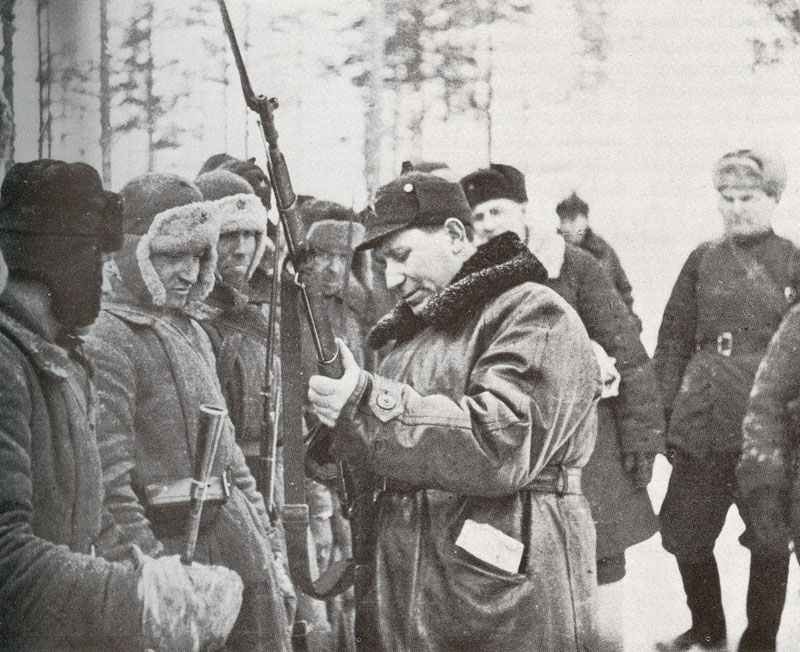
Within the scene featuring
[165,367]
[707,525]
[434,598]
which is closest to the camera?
[434,598]

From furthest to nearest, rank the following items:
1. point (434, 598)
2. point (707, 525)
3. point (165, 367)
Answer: point (707, 525), point (165, 367), point (434, 598)

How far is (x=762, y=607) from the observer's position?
369 centimetres

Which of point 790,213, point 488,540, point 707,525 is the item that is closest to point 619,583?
point 707,525

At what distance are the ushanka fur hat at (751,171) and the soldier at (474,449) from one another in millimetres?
807

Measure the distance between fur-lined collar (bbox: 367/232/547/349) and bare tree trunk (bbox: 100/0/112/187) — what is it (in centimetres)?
104

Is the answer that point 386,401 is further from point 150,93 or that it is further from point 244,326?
point 150,93

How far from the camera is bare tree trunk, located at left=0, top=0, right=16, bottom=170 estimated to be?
11.8ft

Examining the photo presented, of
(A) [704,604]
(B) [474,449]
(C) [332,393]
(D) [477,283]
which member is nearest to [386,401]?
(C) [332,393]

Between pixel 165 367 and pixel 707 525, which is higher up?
pixel 165 367

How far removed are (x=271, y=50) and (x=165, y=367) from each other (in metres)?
1.03

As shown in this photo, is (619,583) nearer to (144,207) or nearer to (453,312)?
(453,312)

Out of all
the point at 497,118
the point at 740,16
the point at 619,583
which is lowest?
the point at 619,583

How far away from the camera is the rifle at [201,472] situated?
3457mm

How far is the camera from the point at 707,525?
12.2 feet
